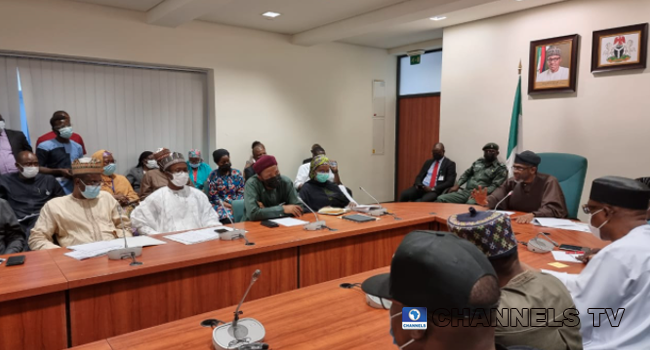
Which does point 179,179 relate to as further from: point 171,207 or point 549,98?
point 549,98

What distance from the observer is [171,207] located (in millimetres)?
3184

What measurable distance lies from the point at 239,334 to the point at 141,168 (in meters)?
4.39

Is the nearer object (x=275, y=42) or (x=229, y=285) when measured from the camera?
(x=229, y=285)

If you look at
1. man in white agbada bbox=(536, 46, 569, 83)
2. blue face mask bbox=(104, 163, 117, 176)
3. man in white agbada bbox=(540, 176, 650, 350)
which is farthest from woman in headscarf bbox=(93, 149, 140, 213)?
man in white agbada bbox=(536, 46, 569, 83)

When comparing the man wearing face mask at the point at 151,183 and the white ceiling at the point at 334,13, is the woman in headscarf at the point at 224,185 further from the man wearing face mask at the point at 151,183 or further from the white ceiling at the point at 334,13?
the white ceiling at the point at 334,13

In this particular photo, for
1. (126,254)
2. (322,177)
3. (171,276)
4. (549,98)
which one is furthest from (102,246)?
(549,98)

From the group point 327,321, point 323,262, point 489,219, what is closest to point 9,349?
point 327,321

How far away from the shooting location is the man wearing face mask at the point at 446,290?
81 cm

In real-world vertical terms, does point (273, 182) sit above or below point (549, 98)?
below

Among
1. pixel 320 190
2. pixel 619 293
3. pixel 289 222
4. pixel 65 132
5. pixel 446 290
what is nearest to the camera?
pixel 446 290

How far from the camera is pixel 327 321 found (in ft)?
5.11

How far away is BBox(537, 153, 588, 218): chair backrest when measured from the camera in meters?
3.77

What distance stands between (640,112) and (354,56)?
A: 4183mm

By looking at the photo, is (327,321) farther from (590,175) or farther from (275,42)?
(275,42)
